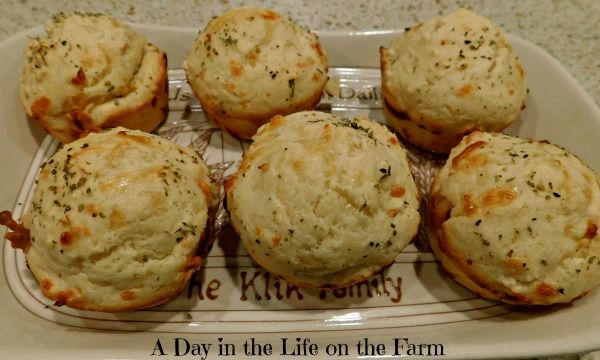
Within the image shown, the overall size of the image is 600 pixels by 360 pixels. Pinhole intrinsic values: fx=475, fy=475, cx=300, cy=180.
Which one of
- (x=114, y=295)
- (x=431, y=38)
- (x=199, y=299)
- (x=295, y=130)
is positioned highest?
(x=431, y=38)

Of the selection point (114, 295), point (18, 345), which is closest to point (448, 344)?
point (114, 295)

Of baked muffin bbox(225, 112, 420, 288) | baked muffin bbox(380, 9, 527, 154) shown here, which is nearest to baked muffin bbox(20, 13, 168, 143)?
baked muffin bbox(225, 112, 420, 288)

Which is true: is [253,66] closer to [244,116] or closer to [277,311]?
[244,116]

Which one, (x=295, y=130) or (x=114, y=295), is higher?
(x=295, y=130)

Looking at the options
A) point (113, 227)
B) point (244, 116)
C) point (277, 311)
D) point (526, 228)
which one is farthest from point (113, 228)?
point (526, 228)

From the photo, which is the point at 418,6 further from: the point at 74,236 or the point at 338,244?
the point at 74,236

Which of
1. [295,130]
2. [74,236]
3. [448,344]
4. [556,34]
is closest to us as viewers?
[74,236]

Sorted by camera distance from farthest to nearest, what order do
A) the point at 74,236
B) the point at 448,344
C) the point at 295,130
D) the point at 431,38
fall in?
the point at 431,38 < the point at 295,130 < the point at 448,344 < the point at 74,236

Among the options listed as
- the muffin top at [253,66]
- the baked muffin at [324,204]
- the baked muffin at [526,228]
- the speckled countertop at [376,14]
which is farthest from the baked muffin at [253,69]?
the speckled countertop at [376,14]
